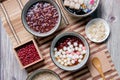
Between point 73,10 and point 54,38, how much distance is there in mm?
158

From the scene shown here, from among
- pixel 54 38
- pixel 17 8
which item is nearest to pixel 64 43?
pixel 54 38

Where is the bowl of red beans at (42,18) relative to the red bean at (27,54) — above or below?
above

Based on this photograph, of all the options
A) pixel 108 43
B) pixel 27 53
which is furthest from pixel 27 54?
pixel 108 43

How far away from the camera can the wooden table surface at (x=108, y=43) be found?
1570 mm

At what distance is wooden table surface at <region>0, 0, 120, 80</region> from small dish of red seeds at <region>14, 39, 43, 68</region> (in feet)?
0.24

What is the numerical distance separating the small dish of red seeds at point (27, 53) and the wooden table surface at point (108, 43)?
73mm

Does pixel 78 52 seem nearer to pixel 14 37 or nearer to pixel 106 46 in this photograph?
pixel 106 46

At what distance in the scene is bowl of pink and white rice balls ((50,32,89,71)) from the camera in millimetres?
1494

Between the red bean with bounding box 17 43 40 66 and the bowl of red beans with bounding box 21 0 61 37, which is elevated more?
the bowl of red beans with bounding box 21 0 61 37

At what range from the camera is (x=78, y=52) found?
1.50 m

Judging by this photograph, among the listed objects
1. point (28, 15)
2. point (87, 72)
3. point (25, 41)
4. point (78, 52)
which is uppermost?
point (28, 15)

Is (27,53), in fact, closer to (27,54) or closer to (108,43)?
(27,54)

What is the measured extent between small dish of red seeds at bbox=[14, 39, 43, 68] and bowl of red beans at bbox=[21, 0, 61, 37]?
0.06 meters

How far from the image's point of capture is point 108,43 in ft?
5.14
